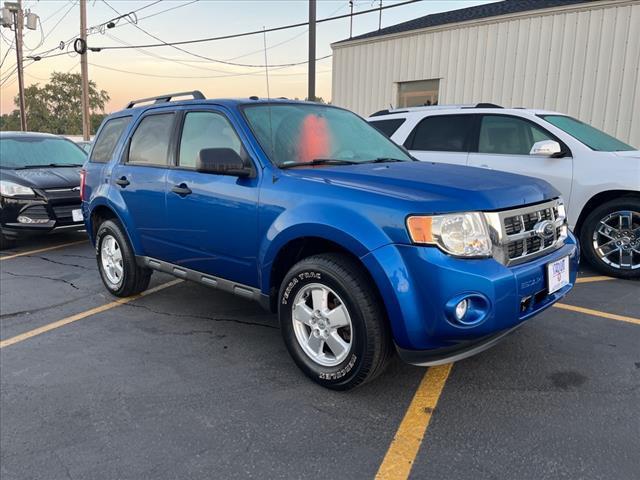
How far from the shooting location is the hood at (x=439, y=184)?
2.69 m

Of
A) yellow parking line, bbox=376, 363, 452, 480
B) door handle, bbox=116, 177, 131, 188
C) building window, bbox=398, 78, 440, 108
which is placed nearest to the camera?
yellow parking line, bbox=376, 363, 452, 480

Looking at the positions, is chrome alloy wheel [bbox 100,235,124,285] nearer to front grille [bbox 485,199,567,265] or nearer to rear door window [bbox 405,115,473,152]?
front grille [bbox 485,199,567,265]

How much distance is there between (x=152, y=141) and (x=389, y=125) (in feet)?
11.5

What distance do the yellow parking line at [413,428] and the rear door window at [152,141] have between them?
2.62 m

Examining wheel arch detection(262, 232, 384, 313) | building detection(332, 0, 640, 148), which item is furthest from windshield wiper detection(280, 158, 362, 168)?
building detection(332, 0, 640, 148)

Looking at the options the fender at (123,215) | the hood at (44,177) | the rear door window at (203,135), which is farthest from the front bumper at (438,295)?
the hood at (44,177)

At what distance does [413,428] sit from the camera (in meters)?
2.71

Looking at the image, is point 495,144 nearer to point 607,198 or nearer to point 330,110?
point 607,198

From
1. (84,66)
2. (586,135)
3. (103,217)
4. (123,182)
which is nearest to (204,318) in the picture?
(123,182)

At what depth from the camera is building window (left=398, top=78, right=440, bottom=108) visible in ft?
42.9

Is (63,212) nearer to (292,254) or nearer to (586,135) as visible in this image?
(292,254)

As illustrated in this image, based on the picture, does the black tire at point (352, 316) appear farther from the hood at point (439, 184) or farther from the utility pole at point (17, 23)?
the utility pole at point (17, 23)

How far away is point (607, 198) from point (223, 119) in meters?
4.14

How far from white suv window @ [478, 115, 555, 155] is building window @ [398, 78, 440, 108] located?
23.8 ft
